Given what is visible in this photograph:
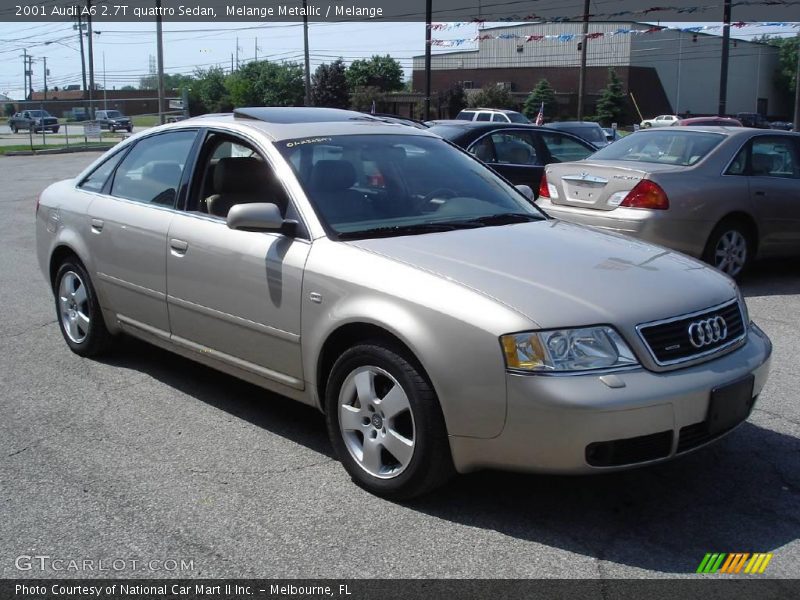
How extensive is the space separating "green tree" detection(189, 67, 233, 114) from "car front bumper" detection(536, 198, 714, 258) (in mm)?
50774

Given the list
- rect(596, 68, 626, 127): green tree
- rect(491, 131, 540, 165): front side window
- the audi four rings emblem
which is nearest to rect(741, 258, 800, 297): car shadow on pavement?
rect(491, 131, 540, 165): front side window

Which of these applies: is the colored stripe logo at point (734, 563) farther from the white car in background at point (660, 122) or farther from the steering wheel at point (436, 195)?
the white car in background at point (660, 122)

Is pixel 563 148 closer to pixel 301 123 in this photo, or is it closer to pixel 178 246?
pixel 301 123

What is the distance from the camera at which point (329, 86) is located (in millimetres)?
59562

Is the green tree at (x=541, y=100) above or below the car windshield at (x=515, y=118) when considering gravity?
above

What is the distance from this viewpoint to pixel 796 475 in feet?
13.6

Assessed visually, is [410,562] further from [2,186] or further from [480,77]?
[480,77]

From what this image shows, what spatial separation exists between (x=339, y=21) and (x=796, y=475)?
43963mm

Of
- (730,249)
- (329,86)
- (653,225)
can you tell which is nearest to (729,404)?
(653,225)

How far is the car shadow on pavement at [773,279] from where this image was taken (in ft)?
28.1

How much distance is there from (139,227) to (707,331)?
3248mm

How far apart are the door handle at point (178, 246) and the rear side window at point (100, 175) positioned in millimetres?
1261

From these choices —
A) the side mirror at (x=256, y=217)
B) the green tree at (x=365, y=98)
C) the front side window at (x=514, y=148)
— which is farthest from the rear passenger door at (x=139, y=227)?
the green tree at (x=365, y=98)
